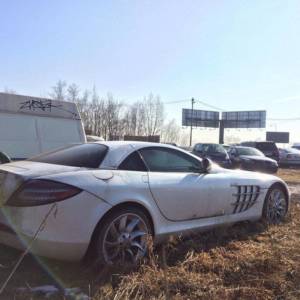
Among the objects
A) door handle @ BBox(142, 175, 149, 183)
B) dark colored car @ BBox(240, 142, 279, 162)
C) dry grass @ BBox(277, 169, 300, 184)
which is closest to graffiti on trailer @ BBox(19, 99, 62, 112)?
door handle @ BBox(142, 175, 149, 183)

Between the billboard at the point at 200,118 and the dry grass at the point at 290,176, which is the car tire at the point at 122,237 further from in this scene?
the billboard at the point at 200,118

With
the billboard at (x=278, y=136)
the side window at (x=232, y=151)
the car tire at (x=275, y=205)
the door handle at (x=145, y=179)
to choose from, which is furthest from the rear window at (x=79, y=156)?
the billboard at (x=278, y=136)

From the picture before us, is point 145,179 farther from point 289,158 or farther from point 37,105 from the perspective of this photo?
point 289,158

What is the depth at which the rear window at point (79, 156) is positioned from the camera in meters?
4.97

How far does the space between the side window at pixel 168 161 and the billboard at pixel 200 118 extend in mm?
74306

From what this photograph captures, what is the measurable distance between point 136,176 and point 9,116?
14.1ft

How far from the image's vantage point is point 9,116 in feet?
27.9

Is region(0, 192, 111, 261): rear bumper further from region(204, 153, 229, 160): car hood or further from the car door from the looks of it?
region(204, 153, 229, 160): car hood

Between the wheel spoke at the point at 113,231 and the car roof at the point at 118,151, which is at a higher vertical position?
the car roof at the point at 118,151

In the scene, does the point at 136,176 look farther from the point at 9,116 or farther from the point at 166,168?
the point at 9,116

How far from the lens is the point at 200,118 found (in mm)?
83062

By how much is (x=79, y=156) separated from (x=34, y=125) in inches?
157

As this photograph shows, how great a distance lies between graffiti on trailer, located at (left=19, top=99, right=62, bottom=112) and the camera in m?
8.73

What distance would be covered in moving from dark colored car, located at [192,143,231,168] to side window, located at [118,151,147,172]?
587 inches
